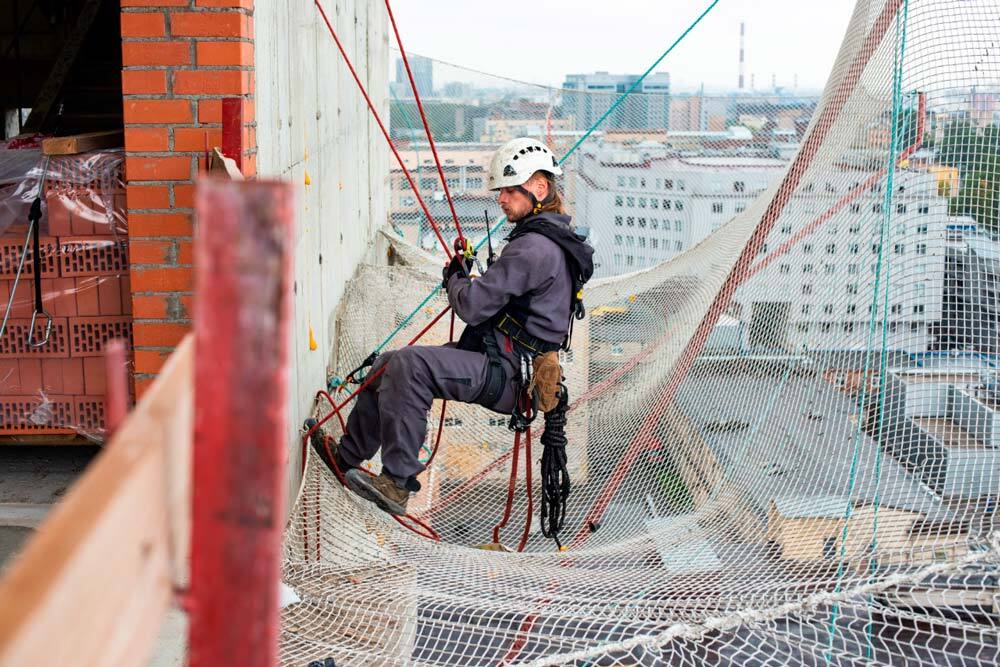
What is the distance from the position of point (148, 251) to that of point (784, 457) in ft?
9.71

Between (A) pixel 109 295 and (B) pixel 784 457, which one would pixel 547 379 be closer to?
(B) pixel 784 457

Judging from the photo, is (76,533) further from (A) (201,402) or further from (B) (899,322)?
(B) (899,322)

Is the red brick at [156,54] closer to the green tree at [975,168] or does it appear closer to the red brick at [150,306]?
the red brick at [150,306]

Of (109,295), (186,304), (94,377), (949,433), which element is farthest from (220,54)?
(949,433)

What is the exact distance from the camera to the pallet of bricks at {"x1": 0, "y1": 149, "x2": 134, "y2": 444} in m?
4.27

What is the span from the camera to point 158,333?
4.03m

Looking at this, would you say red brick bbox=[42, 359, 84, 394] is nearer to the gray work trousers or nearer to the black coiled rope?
the gray work trousers

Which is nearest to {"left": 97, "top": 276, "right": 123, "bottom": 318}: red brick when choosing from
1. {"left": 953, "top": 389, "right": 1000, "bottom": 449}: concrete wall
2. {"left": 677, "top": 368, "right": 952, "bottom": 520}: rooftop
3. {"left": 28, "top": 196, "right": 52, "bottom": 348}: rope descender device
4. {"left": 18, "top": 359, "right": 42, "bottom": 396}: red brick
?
{"left": 28, "top": 196, "right": 52, "bottom": 348}: rope descender device

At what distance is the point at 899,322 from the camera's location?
433cm

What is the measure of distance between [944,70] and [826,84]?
1.34 metres

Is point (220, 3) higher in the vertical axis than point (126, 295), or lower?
higher

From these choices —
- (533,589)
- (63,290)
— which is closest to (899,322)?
(533,589)

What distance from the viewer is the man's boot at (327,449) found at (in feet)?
16.8

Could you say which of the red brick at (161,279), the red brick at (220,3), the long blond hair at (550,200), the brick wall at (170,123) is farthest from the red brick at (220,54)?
the long blond hair at (550,200)
